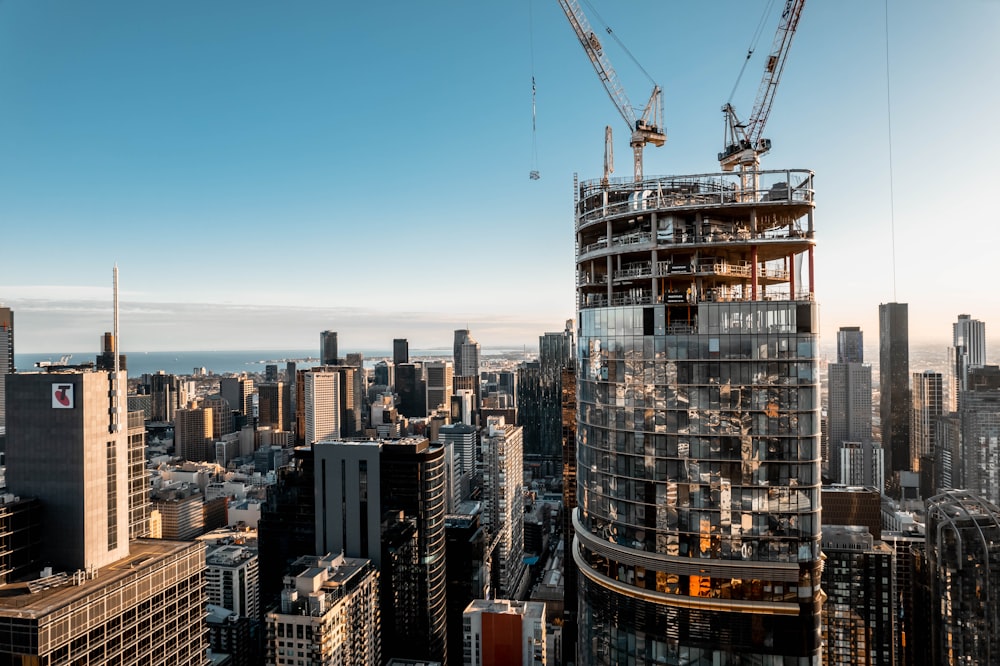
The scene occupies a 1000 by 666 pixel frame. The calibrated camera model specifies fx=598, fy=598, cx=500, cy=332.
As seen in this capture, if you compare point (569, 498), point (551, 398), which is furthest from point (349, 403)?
point (569, 498)

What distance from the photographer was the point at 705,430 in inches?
329

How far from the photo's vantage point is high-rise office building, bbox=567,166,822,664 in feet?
27.0

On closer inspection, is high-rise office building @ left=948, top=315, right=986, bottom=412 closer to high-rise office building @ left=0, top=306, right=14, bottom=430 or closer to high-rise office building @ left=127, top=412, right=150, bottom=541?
high-rise office building @ left=127, top=412, right=150, bottom=541

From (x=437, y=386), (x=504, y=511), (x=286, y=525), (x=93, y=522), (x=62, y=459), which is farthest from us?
(x=437, y=386)

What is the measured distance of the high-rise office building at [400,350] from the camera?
9206cm

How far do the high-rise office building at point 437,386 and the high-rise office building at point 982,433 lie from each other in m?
59.1

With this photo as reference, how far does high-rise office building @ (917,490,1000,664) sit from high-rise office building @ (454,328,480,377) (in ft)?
264

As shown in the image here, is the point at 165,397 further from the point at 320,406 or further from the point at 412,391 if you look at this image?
the point at 412,391

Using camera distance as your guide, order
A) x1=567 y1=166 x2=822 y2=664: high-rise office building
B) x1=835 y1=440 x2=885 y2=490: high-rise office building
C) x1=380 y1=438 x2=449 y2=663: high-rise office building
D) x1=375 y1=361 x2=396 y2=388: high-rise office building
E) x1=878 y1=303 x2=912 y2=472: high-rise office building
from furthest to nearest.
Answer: x1=375 y1=361 x2=396 y2=388: high-rise office building → x1=835 y1=440 x2=885 y2=490: high-rise office building → x1=878 y1=303 x2=912 y2=472: high-rise office building → x1=380 y1=438 x2=449 y2=663: high-rise office building → x1=567 y1=166 x2=822 y2=664: high-rise office building

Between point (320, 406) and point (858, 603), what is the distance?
51964 millimetres

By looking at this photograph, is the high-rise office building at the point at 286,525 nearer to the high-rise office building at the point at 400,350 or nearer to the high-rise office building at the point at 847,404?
the high-rise office building at the point at 847,404

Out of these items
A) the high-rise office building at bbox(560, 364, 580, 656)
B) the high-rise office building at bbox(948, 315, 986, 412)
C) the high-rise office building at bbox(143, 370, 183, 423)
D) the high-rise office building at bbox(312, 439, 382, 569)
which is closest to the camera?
the high-rise office building at bbox(948, 315, 986, 412)

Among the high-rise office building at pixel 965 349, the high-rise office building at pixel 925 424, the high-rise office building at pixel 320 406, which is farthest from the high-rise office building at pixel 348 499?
the high-rise office building at pixel 320 406

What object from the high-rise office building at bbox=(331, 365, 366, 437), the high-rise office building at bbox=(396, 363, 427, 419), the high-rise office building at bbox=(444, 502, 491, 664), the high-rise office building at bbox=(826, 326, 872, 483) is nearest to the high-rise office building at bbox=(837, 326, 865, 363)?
the high-rise office building at bbox=(826, 326, 872, 483)
